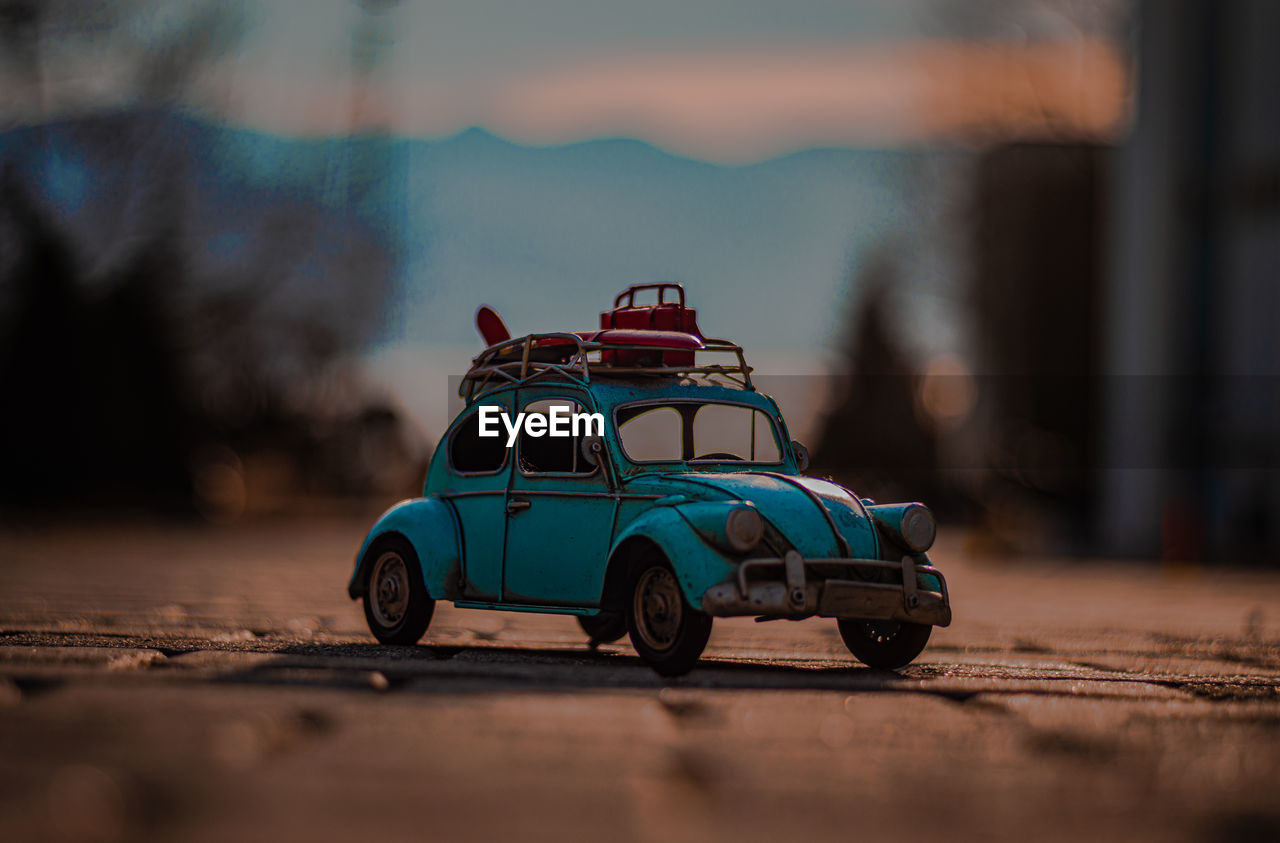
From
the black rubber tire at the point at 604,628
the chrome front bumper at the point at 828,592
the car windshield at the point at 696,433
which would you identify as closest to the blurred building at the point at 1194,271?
the black rubber tire at the point at 604,628

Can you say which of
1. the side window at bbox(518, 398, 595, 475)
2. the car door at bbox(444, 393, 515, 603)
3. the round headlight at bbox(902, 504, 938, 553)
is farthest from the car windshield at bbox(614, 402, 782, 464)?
the round headlight at bbox(902, 504, 938, 553)

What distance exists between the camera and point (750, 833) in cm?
417

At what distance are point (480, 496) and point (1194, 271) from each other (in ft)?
98.9

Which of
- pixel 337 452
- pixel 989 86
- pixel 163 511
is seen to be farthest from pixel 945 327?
pixel 163 511

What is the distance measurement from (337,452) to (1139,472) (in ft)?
92.8

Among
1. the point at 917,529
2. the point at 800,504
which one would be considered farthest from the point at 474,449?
the point at 917,529

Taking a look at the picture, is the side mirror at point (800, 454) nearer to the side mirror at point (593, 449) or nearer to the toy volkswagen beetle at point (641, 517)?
the toy volkswagen beetle at point (641, 517)

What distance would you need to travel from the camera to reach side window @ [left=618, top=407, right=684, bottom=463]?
30.2 ft

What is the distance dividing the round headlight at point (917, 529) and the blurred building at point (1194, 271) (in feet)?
90.2

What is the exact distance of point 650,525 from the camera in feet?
26.7

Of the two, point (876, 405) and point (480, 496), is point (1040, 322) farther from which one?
point (480, 496)

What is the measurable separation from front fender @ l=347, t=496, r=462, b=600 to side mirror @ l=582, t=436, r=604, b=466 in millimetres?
1143

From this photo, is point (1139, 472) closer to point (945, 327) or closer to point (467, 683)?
point (945, 327)

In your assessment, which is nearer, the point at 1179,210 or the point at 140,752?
the point at 140,752
